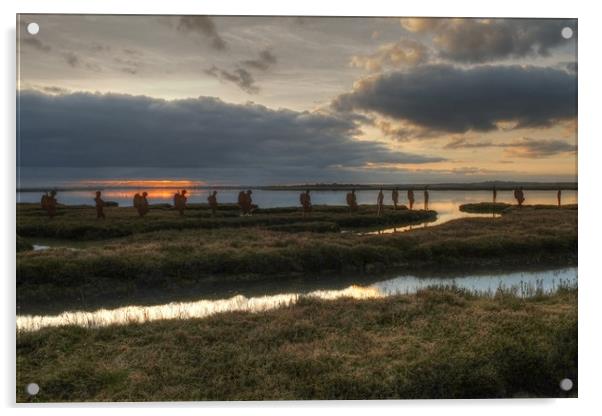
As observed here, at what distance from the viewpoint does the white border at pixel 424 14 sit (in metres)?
5.97

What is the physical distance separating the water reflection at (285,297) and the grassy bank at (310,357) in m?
0.29

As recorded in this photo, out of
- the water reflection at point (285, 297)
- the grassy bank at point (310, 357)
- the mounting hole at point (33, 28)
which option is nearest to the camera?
the grassy bank at point (310, 357)

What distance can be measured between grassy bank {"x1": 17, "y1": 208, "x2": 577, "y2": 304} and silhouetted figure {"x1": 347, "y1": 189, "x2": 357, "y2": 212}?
0.41 m

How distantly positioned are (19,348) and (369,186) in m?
5.05

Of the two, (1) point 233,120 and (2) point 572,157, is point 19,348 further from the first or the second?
(2) point 572,157

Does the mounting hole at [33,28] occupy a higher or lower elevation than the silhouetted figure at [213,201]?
higher

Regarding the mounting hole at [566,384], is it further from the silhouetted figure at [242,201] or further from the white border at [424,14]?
the silhouetted figure at [242,201]

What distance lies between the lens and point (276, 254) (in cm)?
746

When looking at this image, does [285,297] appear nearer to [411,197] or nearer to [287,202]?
[287,202]

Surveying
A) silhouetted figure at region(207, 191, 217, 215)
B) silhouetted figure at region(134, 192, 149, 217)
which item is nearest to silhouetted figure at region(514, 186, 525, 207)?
silhouetted figure at region(207, 191, 217, 215)

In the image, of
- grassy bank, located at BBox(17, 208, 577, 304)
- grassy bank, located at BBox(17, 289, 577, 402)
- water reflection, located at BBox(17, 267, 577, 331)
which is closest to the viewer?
grassy bank, located at BBox(17, 289, 577, 402)

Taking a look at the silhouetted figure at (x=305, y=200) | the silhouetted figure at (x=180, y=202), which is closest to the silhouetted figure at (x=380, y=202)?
the silhouetted figure at (x=305, y=200)

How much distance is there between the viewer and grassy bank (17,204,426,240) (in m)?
7.08

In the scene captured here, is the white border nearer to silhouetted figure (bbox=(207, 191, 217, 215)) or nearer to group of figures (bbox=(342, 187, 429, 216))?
group of figures (bbox=(342, 187, 429, 216))
